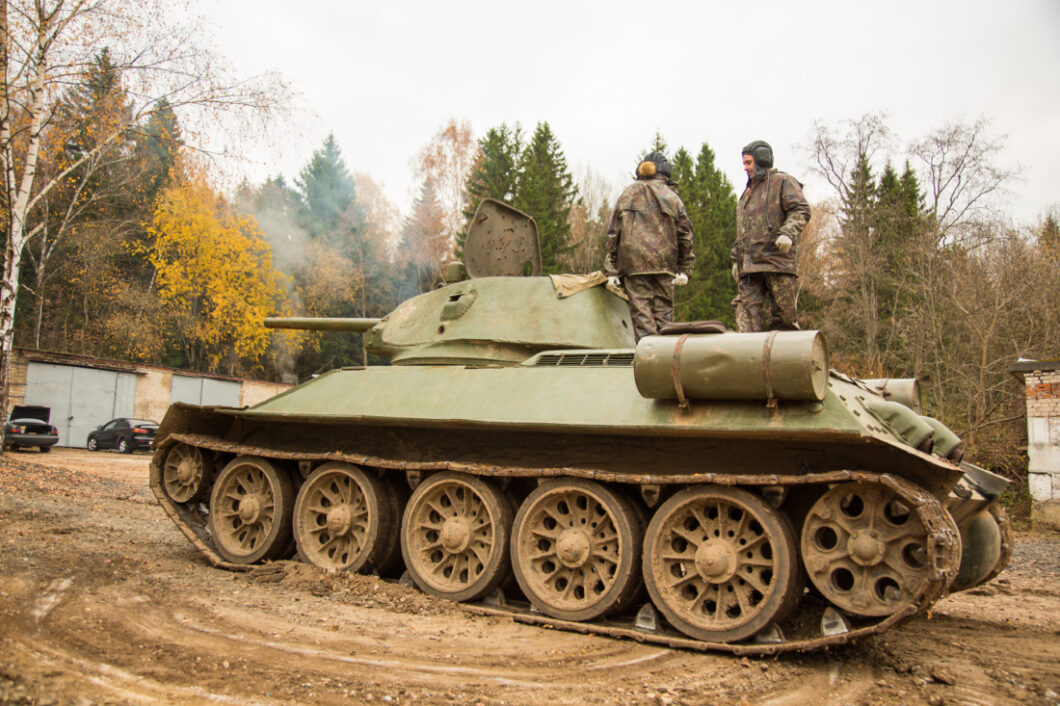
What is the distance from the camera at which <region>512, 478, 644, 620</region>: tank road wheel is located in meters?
6.20

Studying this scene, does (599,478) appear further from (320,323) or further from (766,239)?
(320,323)

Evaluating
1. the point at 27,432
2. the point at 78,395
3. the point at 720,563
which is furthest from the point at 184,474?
the point at 78,395

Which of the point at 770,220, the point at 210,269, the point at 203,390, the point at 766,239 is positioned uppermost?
the point at 210,269

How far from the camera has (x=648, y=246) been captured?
8.04 m

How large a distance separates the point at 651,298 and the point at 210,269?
32.7 metres

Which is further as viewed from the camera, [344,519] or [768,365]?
[344,519]

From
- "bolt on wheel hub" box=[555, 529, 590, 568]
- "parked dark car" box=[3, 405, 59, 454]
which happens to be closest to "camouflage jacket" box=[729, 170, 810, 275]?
Answer: "bolt on wheel hub" box=[555, 529, 590, 568]

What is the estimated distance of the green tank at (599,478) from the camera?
5.46 meters

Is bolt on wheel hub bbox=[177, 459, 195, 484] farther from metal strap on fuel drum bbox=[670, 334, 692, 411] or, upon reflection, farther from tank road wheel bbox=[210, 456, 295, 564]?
metal strap on fuel drum bbox=[670, 334, 692, 411]

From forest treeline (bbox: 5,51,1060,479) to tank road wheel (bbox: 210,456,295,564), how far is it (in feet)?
33.7

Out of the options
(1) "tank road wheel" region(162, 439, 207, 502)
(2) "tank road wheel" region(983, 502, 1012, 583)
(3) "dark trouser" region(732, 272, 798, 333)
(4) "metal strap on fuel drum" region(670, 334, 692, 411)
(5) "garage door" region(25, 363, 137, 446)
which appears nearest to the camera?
(4) "metal strap on fuel drum" region(670, 334, 692, 411)

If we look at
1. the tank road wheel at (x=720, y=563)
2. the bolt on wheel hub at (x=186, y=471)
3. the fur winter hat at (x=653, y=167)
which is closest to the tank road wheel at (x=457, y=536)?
the tank road wheel at (x=720, y=563)

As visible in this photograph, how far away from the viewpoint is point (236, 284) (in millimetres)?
37219

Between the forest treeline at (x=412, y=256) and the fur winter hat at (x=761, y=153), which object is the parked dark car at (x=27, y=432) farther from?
the fur winter hat at (x=761, y=153)
